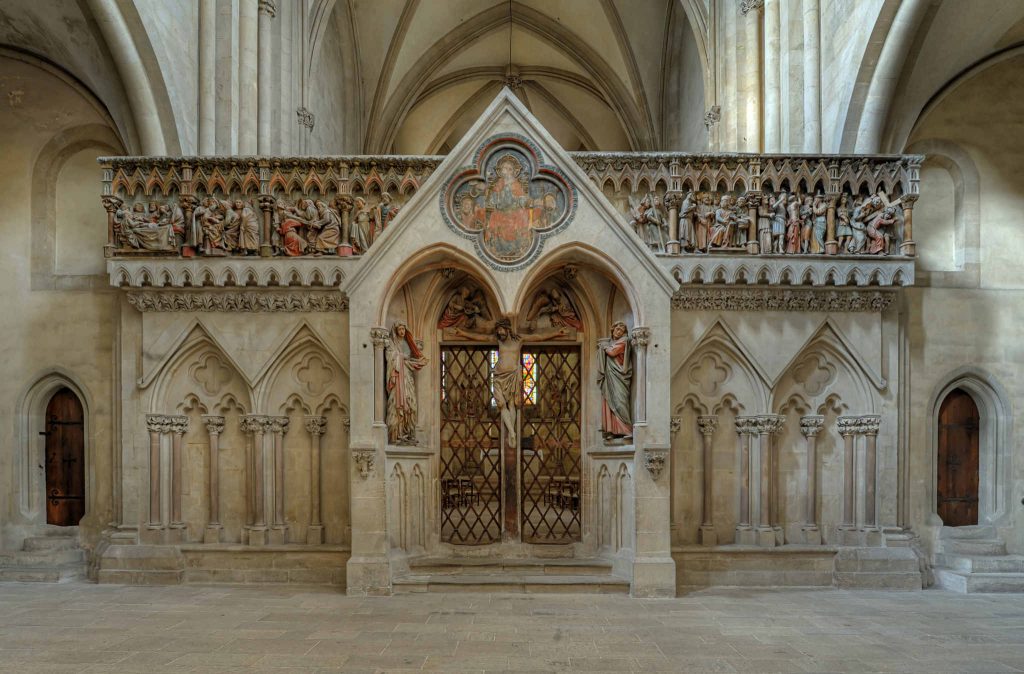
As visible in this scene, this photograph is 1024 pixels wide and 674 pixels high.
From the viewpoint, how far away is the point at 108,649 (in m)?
6.95

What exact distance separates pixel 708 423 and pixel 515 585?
3601 millimetres

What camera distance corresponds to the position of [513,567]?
9516mm

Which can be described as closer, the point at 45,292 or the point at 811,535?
the point at 811,535

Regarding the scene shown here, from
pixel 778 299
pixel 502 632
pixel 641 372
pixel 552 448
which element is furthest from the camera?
pixel 552 448

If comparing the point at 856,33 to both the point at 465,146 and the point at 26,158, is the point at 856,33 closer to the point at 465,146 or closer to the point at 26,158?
the point at 465,146

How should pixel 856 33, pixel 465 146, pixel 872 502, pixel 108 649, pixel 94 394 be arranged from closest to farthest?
1. pixel 108 649
2. pixel 465 146
3. pixel 872 502
4. pixel 856 33
5. pixel 94 394

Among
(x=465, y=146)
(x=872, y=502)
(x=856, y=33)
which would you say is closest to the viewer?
(x=465, y=146)

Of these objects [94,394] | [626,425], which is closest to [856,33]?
[626,425]

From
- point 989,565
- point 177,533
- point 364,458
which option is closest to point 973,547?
point 989,565

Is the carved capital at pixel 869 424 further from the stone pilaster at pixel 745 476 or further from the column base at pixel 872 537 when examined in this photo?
the stone pilaster at pixel 745 476

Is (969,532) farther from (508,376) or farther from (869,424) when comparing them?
(508,376)

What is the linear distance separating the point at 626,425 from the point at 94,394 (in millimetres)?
8597

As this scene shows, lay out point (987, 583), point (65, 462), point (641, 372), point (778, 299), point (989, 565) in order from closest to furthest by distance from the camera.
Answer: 1. point (641, 372)
2. point (987, 583)
3. point (989, 565)
4. point (778, 299)
5. point (65, 462)

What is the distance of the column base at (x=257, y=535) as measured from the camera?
33.1ft
